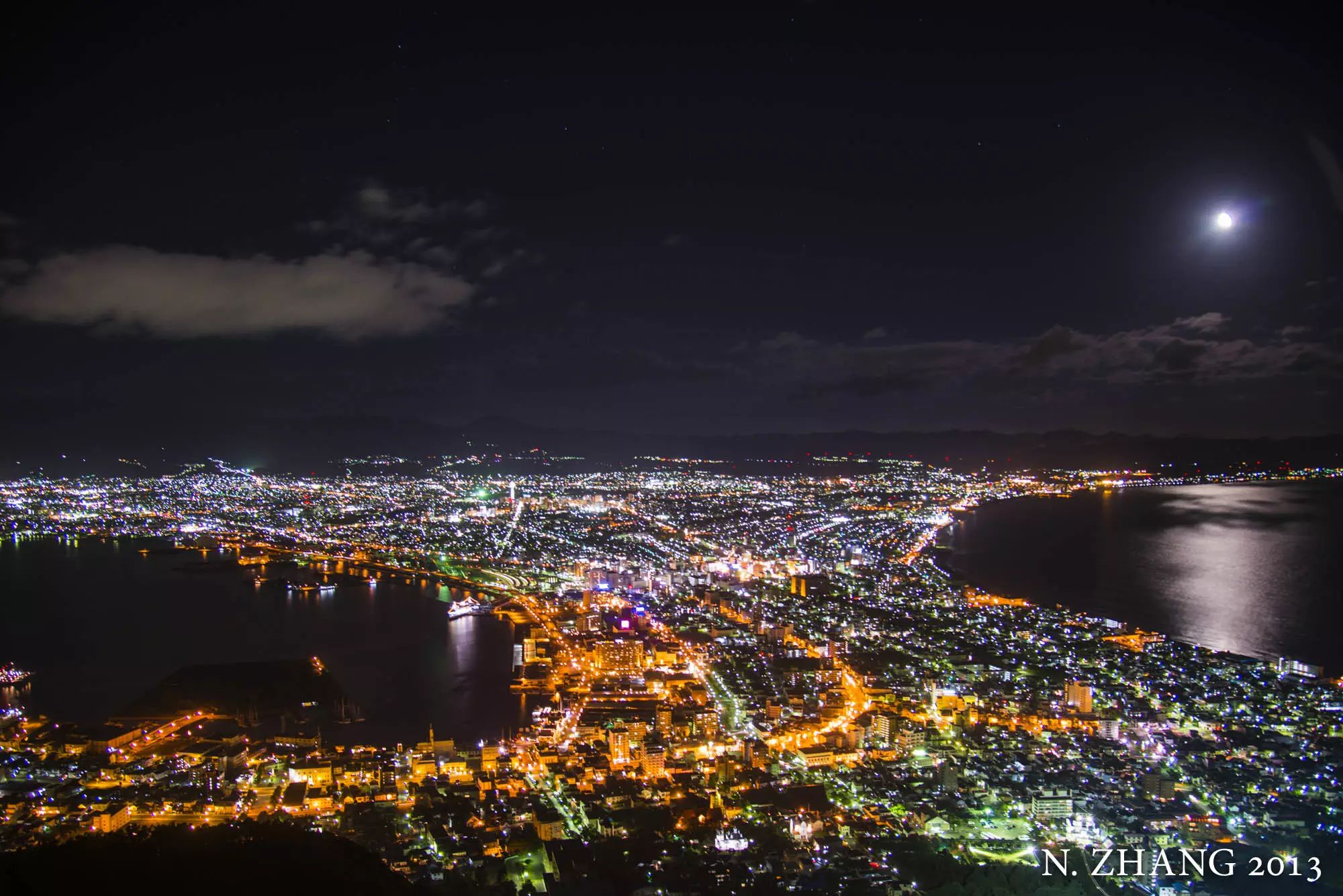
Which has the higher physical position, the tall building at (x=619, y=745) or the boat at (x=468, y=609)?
the tall building at (x=619, y=745)

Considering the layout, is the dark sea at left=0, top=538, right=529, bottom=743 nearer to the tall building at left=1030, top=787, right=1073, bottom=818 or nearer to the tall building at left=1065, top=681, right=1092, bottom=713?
the tall building at left=1030, top=787, right=1073, bottom=818

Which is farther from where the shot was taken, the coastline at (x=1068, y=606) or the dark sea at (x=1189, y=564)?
the dark sea at (x=1189, y=564)

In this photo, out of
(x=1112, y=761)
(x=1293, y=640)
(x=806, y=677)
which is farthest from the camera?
(x=1293, y=640)

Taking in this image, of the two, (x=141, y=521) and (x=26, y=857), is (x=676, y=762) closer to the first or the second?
(x=26, y=857)

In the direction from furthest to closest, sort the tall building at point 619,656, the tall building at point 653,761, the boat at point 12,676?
1. the tall building at point 619,656
2. the boat at point 12,676
3. the tall building at point 653,761

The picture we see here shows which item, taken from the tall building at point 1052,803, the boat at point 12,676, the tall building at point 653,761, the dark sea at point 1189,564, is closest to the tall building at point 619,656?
the tall building at point 653,761

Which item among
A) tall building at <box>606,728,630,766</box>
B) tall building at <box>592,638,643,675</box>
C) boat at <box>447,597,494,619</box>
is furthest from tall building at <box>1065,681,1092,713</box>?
boat at <box>447,597,494,619</box>

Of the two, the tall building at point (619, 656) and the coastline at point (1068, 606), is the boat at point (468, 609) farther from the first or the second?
the coastline at point (1068, 606)

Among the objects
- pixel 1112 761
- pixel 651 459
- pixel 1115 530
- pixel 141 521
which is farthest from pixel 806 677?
pixel 651 459
